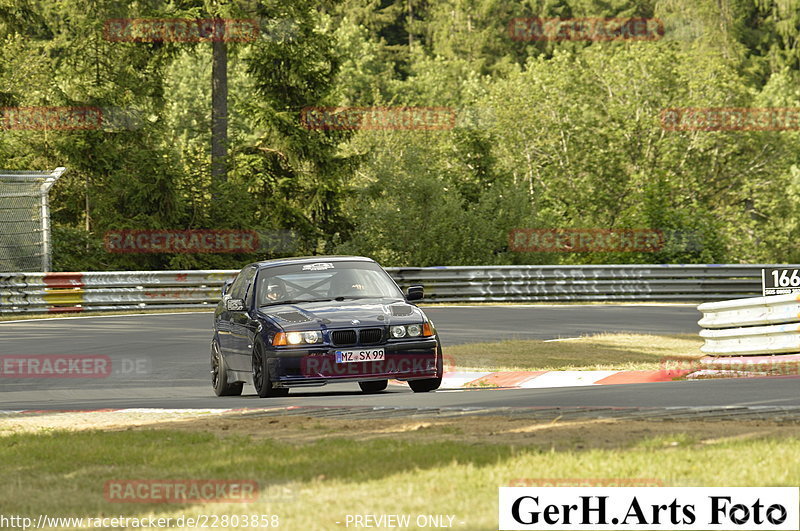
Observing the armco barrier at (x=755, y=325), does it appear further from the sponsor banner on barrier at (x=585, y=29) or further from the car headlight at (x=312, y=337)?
the sponsor banner on barrier at (x=585, y=29)

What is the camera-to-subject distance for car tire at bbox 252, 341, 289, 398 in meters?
12.5

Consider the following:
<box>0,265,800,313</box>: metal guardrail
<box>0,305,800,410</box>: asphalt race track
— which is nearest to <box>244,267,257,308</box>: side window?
<box>0,305,800,410</box>: asphalt race track

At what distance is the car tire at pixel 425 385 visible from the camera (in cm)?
1316

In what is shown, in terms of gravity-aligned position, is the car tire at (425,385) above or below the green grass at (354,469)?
below

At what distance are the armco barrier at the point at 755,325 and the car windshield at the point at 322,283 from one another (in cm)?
422

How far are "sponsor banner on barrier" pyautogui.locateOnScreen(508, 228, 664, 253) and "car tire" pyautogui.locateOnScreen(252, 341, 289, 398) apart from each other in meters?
25.5

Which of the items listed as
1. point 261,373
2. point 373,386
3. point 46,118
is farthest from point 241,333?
point 46,118

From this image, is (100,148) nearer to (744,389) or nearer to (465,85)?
(744,389)

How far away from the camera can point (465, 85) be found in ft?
261

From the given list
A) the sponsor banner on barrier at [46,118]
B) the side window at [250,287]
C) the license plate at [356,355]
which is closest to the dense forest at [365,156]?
the sponsor banner on barrier at [46,118]

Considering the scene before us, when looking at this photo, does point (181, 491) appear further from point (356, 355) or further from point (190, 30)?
point (190, 30)

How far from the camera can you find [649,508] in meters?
6.14

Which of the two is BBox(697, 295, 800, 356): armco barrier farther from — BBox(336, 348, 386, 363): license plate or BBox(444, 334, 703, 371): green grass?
BBox(336, 348, 386, 363): license plate

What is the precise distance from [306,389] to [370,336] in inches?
110
